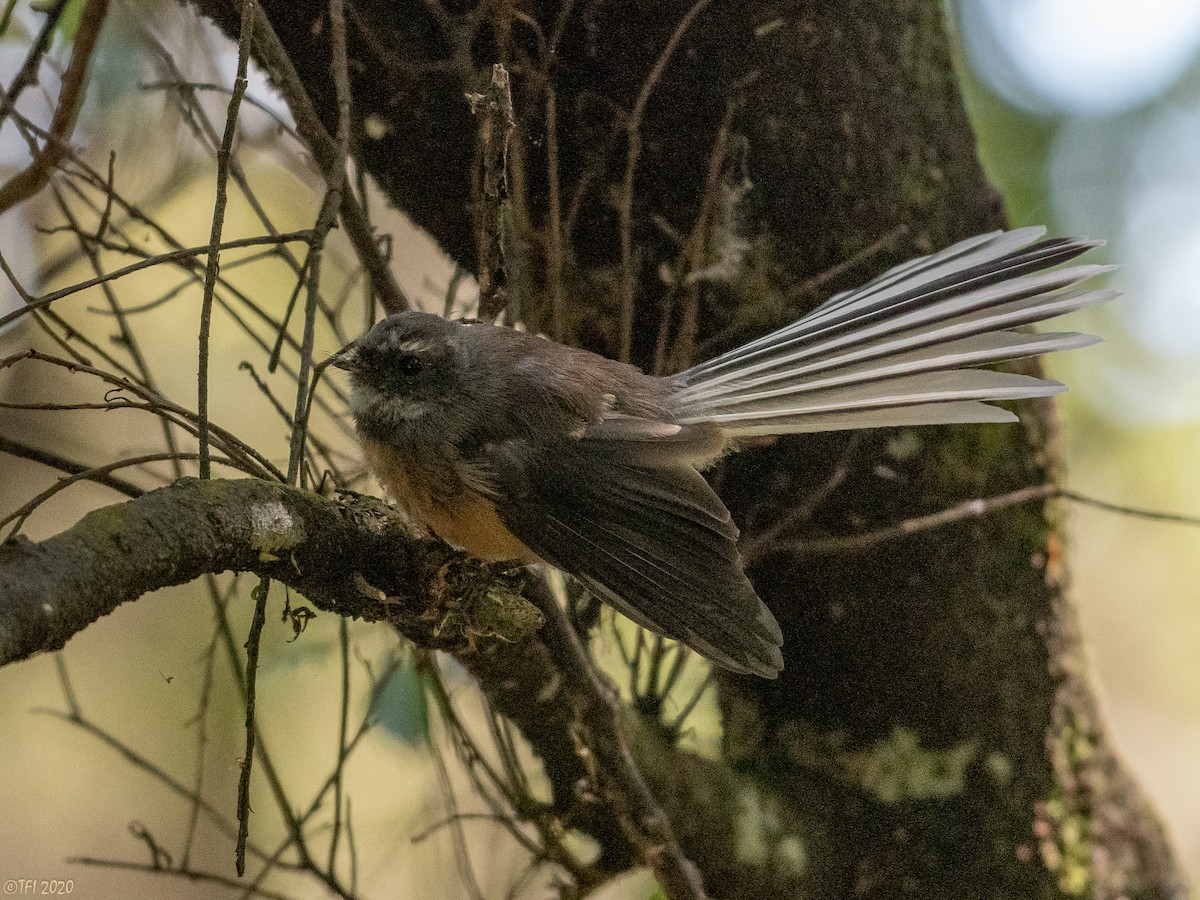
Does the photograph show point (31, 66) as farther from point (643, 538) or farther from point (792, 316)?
point (792, 316)

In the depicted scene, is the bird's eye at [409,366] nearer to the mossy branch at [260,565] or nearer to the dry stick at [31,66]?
the mossy branch at [260,565]

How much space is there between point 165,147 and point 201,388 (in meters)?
1.41

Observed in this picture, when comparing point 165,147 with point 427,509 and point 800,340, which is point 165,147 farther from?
point 800,340

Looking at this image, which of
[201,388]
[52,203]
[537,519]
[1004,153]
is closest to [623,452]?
[537,519]

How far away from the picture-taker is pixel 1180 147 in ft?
15.3

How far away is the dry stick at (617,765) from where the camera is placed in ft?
5.97

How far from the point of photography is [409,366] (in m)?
1.98

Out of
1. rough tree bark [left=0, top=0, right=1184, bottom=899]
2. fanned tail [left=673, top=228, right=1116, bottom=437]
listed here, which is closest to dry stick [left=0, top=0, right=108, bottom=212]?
rough tree bark [left=0, top=0, right=1184, bottom=899]

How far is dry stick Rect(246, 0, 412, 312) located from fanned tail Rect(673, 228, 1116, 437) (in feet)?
2.33

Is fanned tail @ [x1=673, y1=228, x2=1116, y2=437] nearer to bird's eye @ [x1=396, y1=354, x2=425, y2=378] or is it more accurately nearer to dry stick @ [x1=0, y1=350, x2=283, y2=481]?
bird's eye @ [x1=396, y1=354, x2=425, y2=378]

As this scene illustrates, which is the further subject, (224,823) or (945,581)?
(945,581)

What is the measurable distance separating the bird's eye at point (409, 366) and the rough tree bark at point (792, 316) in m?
0.26

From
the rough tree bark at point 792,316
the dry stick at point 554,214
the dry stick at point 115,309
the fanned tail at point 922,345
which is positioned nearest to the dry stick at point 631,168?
the rough tree bark at point 792,316

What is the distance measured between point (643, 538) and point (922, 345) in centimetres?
57
